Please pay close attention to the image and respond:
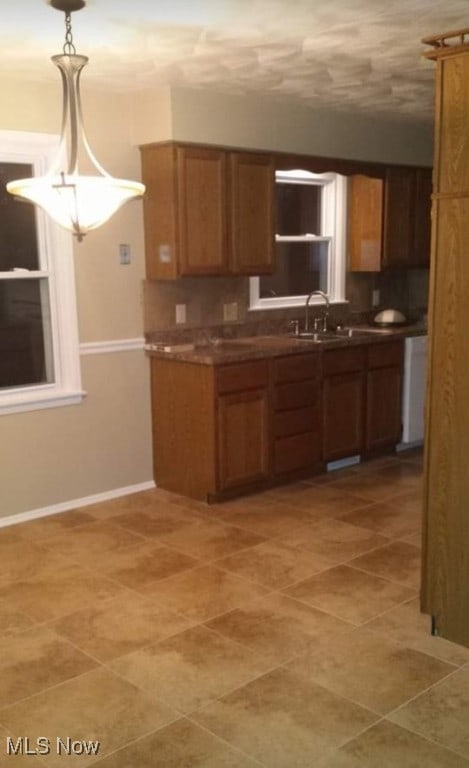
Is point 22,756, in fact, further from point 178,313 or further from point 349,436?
point 349,436

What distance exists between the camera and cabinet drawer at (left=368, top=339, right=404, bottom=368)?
5.49 m

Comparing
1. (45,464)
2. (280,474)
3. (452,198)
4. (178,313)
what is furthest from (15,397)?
(452,198)

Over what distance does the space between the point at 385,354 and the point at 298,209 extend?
1.31 m

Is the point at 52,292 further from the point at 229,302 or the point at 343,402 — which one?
the point at 343,402

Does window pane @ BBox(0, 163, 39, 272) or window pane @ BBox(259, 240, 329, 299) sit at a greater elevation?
window pane @ BBox(0, 163, 39, 272)

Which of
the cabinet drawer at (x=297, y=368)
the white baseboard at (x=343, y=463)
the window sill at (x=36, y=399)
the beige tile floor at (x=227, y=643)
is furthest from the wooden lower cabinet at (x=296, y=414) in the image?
the window sill at (x=36, y=399)

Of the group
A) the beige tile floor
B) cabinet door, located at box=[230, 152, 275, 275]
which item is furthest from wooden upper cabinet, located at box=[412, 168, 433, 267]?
the beige tile floor

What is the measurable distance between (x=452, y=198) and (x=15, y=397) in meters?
2.71

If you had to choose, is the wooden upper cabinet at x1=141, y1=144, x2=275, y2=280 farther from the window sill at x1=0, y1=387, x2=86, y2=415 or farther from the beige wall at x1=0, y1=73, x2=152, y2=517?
the window sill at x1=0, y1=387, x2=86, y2=415

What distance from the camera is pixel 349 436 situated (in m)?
5.45

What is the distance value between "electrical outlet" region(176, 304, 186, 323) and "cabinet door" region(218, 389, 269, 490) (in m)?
0.72

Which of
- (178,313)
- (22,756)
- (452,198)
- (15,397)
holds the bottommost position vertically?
(22,756)

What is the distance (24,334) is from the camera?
14.7ft

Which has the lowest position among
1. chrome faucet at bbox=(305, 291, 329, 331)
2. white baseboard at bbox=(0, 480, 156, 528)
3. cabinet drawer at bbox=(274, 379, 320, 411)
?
→ white baseboard at bbox=(0, 480, 156, 528)
